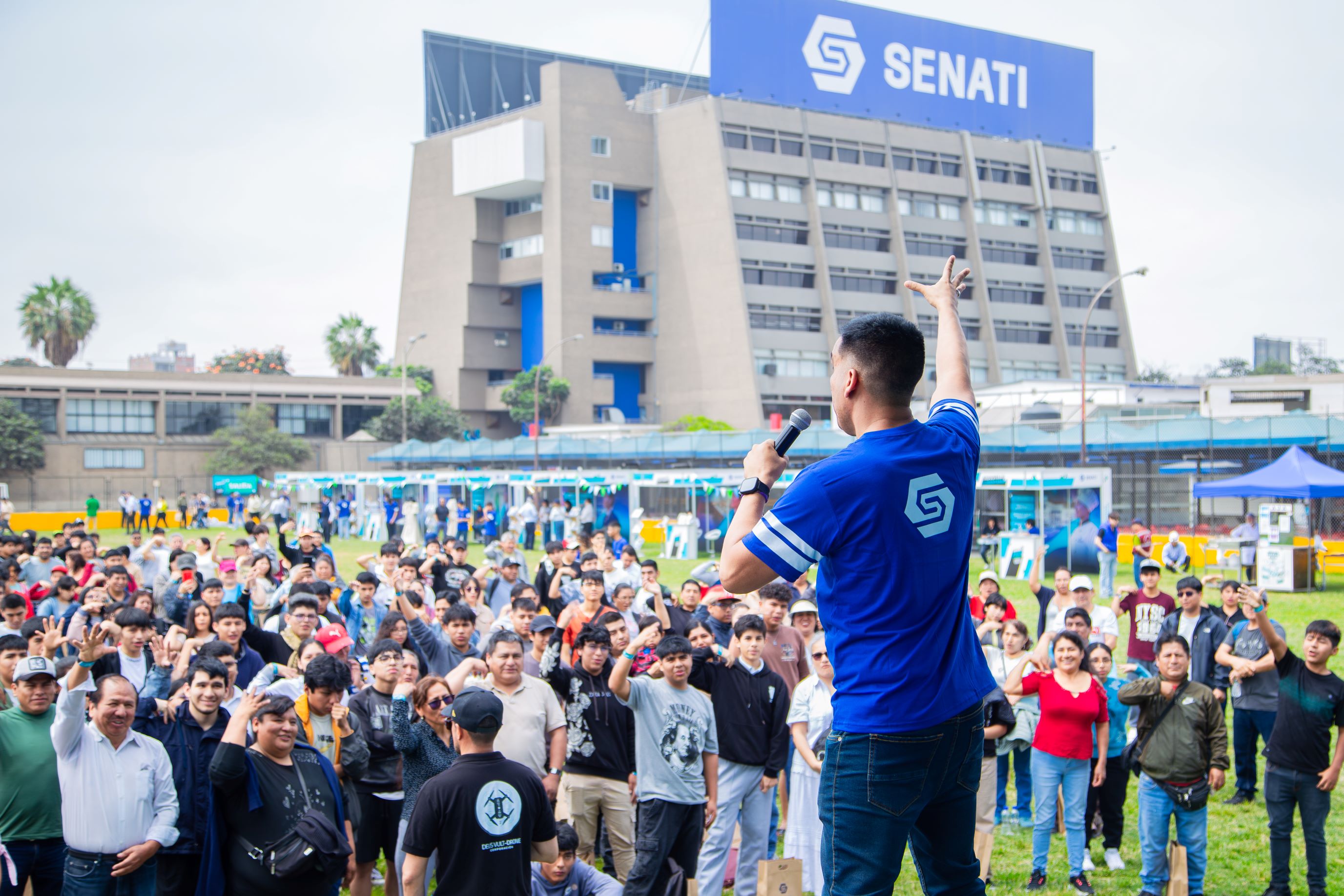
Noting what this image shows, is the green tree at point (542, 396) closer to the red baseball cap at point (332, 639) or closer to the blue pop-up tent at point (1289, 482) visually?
the blue pop-up tent at point (1289, 482)

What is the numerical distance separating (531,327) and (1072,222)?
137 ft

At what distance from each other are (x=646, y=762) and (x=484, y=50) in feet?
334

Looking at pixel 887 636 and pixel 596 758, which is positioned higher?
pixel 887 636

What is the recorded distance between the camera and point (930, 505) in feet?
9.03

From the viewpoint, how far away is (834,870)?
2.67 meters

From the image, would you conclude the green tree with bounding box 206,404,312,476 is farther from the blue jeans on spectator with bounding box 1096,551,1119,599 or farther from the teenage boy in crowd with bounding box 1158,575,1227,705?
the teenage boy in crowd with bounding box 1158,575,1227,705

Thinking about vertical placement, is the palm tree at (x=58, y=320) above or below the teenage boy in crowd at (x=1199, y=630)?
above

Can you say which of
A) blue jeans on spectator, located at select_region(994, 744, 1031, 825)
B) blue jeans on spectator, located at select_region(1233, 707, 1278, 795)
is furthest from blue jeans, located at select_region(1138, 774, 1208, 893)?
blue jeans on spectator, located at select_region(1233, 707, 1278, 795)

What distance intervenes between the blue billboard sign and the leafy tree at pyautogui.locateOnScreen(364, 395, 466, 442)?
27945 millimetres

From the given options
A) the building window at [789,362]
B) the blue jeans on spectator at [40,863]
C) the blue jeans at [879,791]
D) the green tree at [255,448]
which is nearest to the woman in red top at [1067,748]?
the blue jeans at [879,791]

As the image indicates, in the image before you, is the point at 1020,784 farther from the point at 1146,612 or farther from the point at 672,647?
the point at 672,647

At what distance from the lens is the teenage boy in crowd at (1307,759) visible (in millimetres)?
7340

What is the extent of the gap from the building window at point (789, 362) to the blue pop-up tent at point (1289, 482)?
47967 millimetres

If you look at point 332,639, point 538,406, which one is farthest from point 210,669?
point 538,406
